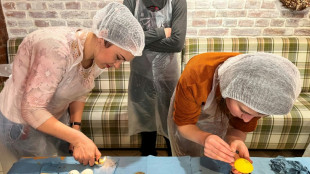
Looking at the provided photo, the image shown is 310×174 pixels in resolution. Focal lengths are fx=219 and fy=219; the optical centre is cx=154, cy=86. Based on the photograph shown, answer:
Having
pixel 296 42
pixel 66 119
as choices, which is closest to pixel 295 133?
pixel 296 42

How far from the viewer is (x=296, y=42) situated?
2.30 m

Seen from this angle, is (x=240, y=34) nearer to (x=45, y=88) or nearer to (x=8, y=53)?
(x=45, y=88)

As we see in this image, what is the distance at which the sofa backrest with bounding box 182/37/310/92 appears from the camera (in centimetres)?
230

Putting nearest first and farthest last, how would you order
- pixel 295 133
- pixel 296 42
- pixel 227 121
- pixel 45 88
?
pixel 45 88
pixel 227 121
pixel 295 133
pixel 296 42

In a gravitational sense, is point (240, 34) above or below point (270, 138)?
above

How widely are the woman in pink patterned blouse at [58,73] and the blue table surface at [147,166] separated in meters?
0.11

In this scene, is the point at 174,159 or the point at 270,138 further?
the point at 270,138

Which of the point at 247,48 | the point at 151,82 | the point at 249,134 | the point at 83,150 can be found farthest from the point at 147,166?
the point at 247,48

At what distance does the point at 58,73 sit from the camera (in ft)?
2.99

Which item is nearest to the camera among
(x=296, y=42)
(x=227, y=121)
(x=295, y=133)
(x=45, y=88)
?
(x=45, y=88)

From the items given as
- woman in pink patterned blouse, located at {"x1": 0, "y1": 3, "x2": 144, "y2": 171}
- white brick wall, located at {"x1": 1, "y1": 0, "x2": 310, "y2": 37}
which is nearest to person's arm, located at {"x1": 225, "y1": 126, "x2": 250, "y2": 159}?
woman in pink patterned blouse, located at {"x1": 0, "y1": 3, "x2": 144, "y2": 171}

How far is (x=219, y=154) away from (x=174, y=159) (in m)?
0.24

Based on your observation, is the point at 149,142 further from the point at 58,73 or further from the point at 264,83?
the point at 264,83

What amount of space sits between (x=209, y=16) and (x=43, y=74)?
1955 millimetres
